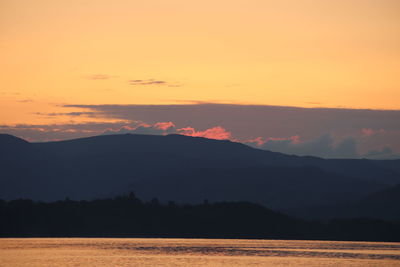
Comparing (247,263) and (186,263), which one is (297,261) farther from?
(186,263)

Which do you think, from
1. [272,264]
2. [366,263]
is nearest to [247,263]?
[272,264]

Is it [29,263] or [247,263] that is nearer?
[29,263]

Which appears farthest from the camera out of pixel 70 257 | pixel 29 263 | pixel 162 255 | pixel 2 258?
pixel 162 255

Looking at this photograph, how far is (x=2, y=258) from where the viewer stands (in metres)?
168

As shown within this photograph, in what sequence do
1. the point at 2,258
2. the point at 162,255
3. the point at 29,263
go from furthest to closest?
the point at 162,255 < the point at 2,258 < the point at 29,263

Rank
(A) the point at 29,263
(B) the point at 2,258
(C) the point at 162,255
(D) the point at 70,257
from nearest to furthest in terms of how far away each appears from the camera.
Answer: (A) the point at 29,263
(B) the point at 2,258
(D) the point at 70,257
(C) the point at 162,255

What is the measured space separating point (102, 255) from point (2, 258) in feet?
97.1

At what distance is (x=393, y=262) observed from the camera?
7411 inches

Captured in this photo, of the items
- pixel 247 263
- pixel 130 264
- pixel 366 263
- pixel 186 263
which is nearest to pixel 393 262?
pixel 366 263

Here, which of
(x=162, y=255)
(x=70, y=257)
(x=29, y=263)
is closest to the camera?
(x=29, y=263)

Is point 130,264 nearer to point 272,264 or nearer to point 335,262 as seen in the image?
point 272,264

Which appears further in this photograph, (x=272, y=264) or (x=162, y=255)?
(x=162, y=255)

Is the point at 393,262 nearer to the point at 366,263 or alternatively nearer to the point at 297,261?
the point at 366,263

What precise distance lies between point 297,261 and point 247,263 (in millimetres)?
17476
